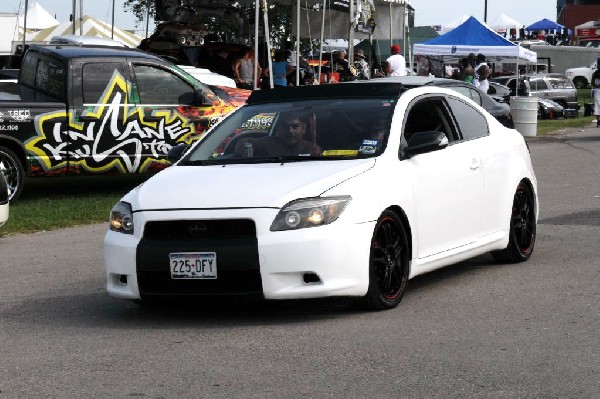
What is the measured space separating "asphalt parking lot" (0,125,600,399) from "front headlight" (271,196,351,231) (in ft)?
1.99

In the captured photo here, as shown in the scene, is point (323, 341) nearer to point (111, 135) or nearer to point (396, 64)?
point (111, 135)

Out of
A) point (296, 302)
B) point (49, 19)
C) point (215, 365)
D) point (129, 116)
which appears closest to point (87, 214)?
point (129, 116)

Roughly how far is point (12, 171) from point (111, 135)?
4.35 feet

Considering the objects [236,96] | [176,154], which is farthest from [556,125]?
[176,154]

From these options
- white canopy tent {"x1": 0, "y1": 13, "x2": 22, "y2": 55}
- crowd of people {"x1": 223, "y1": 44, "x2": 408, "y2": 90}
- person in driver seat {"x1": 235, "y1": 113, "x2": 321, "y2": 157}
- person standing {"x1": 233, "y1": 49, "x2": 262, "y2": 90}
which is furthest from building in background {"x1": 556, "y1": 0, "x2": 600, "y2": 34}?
person in driver seat {"x1": 235, "y1": 113, "x2": 321, "y2": 157}

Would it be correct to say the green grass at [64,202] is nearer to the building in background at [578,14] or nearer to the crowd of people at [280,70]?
the crowd of people at [280,70]

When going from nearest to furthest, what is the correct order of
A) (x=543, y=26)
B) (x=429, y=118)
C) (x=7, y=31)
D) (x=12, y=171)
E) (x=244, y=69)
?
1. (x=429, y=118)
2. (x=12, y=171)
3. (x=244, y=69)
4. (x=7, y=31)
5. (x=543, y=26)

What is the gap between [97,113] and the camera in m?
15.8

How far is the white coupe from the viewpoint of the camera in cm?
757

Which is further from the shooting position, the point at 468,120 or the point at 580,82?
the point at 580,82

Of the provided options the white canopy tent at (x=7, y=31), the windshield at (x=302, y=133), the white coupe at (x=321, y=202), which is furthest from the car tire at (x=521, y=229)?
the white canopy tent at (x=7, y=31)

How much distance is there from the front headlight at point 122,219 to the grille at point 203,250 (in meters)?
0.19

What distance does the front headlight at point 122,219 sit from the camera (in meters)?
7.97

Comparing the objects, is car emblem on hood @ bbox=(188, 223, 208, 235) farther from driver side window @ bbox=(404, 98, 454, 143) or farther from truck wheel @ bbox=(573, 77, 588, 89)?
truck wheel @ bbox=(573, 77, 588, 89)
